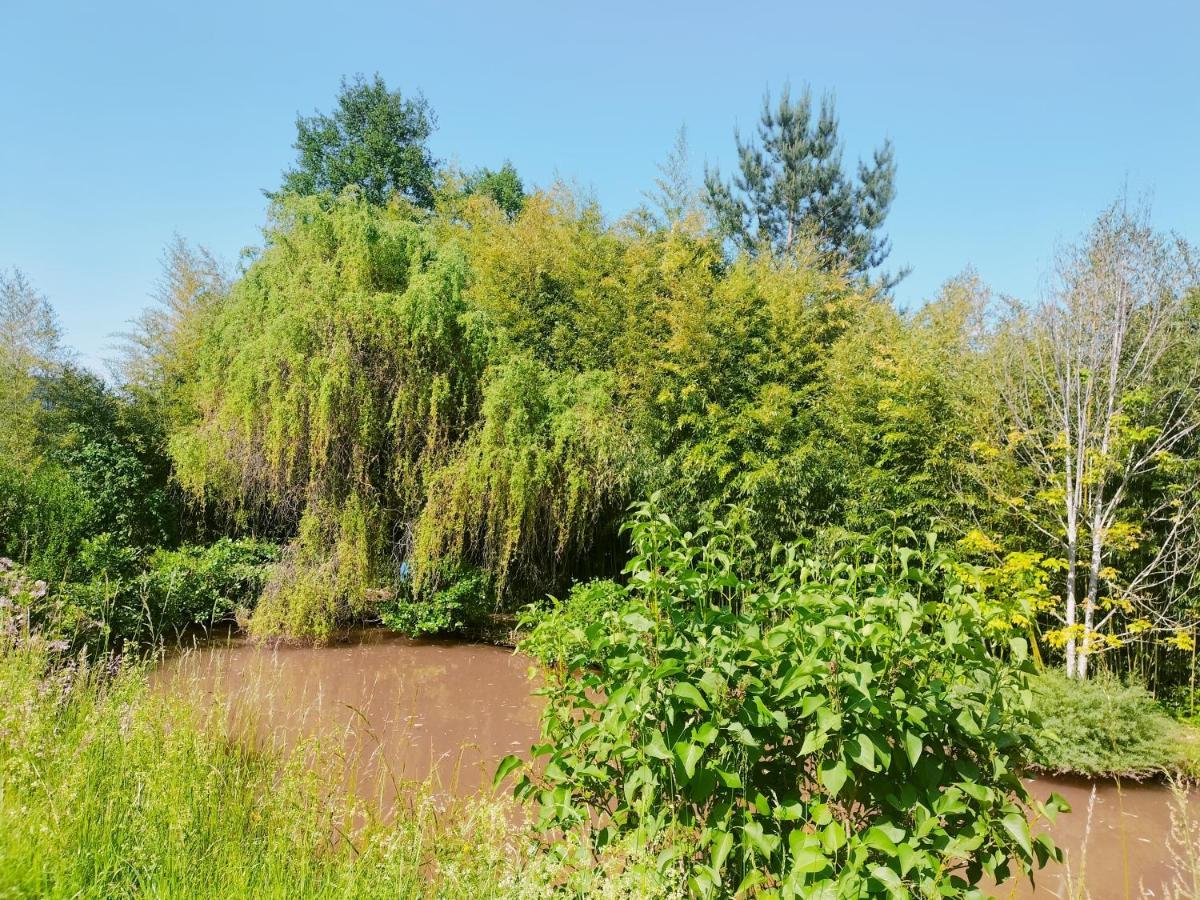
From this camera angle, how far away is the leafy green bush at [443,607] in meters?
7.61

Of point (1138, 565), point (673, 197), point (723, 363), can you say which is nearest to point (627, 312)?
point (723, 363)

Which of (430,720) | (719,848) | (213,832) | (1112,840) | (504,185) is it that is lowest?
(430,720)

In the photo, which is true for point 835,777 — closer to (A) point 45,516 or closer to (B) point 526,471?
(B) point 526,471

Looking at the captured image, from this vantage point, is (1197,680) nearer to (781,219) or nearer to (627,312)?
(627,312)

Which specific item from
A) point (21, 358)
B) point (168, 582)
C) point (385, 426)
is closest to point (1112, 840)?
point (385, 426)

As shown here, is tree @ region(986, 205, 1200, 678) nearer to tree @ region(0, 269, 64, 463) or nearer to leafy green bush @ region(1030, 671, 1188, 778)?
leafy green bush @ region(1030, 671, 1188, 778)

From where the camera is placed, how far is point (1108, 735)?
4.67m

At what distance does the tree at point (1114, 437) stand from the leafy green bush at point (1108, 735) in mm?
725

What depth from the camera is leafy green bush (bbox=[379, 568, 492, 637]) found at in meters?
7.61

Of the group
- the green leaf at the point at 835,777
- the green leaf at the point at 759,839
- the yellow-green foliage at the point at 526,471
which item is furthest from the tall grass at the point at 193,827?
the yellow-green foliage at the point at 526,471

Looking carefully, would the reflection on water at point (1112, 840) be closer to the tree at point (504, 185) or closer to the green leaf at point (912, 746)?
the green leaf at point (912, 746)

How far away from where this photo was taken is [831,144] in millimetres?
15508

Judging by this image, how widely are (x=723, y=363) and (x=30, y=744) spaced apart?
6.46 meters

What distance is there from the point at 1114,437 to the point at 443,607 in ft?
20.9
